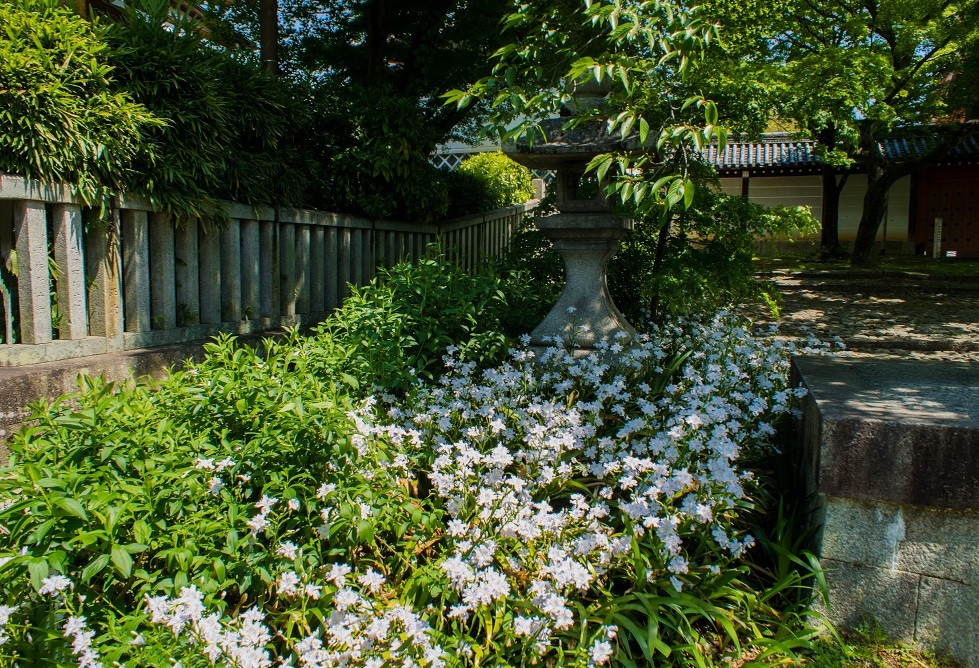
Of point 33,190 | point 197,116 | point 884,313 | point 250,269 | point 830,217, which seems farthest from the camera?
point 830,217

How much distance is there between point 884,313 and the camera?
10883 millimetres

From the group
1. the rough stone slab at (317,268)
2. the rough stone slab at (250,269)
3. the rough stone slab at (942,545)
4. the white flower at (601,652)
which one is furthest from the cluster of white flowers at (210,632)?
the rough stone slab at (317,268)

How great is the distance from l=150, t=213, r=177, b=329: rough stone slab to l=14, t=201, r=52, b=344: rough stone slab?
649mm

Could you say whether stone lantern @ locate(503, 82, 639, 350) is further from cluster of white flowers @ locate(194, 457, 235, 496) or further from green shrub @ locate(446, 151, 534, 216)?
green shrub @ locate(446, 151, 534, 216)

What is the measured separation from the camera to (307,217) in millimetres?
5141

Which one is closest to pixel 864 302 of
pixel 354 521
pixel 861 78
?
pixel 861 78

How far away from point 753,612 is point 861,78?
8715 mm

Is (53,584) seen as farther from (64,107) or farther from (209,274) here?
(209,274)

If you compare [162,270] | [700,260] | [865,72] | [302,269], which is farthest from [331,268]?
[865,72]

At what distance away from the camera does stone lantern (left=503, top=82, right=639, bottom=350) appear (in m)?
3.94

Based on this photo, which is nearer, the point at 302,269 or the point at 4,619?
the point at 4,619

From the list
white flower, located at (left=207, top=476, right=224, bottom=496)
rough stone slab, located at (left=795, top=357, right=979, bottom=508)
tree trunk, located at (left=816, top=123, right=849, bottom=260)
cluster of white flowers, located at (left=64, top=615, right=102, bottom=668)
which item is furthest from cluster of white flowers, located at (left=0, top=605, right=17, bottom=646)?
tree trunk, located at (left=816, top=123, right=849, bottom=260)

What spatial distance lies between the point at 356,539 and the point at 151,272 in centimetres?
266

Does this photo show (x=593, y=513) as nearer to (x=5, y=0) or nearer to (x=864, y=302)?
(x=5, y=0)
